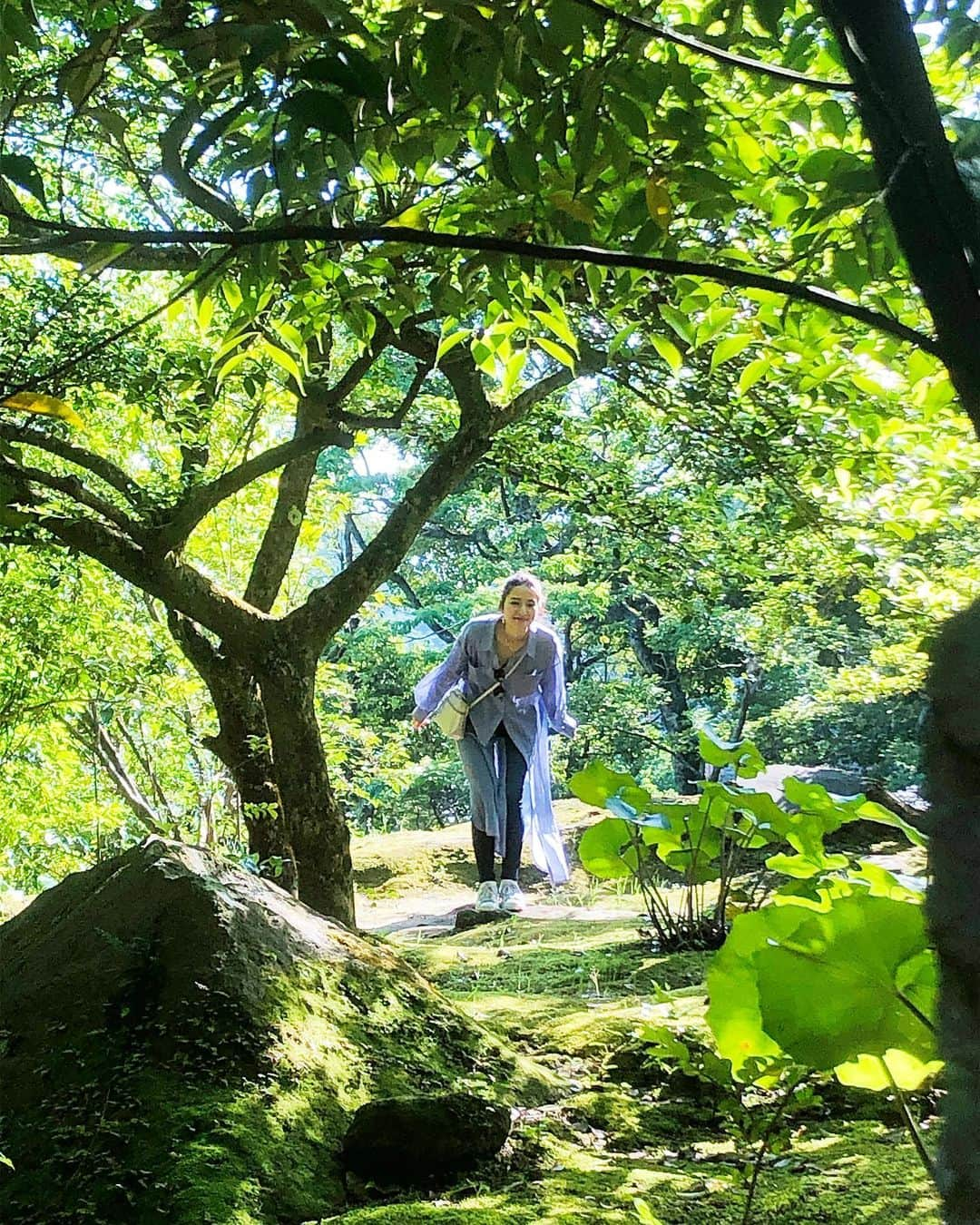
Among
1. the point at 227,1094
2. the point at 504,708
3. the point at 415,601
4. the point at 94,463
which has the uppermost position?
the point at 415,601

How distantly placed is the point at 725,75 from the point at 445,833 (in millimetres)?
7905

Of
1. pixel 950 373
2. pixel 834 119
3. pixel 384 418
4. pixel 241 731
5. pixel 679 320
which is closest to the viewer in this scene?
pixel 950 373

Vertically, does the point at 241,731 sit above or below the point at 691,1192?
above

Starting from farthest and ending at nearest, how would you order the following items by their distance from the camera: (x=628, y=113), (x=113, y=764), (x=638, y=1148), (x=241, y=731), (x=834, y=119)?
1. (x=113, y=764)
2. (x=241, y=731)
3. (x=638, y=1148)
4. (x=834, y=119)
5. (x=628, y=113)

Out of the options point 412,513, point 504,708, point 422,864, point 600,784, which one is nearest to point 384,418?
point 412,513

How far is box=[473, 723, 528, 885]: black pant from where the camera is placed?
5.11m

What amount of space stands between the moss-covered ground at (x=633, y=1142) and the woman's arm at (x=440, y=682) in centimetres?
206

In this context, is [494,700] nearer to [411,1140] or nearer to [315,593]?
[315,593]

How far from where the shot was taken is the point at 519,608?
4.93 meters

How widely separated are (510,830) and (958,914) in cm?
484

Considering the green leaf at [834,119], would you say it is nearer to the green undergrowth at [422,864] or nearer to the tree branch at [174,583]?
the tree branch at [174,583]

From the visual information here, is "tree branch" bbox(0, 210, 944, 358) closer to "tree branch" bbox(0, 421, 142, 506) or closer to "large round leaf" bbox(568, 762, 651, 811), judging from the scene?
"large round leaf" bbox(568, 762, 651, 811)

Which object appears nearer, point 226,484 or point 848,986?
point 848,986

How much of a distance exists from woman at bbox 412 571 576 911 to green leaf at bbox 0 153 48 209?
4.19m
